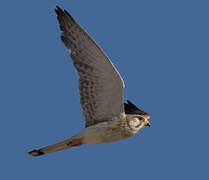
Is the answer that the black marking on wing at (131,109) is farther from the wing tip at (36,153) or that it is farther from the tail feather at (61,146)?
the wing tip at (36,153)

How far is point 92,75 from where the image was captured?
1037 cm

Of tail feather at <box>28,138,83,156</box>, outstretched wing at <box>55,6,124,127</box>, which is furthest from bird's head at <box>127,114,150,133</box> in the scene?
tail feather at <box>28,138,83,156</box>

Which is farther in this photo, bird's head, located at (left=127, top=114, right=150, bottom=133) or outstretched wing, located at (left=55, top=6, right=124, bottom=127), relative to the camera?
bird's head, located at (left=127, top=114, right=150, bottom=133)

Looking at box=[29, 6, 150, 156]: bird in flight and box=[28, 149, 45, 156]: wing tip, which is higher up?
box=[29, 6, 150, 156]: bird in flight

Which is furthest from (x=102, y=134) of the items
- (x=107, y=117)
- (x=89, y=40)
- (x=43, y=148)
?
(x=89, y=40)

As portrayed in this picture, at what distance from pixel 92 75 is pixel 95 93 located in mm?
402

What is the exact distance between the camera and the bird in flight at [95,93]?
10.1 m

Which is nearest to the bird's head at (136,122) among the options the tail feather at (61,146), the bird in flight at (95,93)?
the bird in flight at (95,93)

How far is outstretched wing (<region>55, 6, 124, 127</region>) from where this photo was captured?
33.1ft

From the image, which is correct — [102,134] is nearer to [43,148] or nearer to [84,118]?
[84,118]

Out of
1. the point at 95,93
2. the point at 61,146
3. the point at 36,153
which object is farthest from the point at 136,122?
the point at 36,153

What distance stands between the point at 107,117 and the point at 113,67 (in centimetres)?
122

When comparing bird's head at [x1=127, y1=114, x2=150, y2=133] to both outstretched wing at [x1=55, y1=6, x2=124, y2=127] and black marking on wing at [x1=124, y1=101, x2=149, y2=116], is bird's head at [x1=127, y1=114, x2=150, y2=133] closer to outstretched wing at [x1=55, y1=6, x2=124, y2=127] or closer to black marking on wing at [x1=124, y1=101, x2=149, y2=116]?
outstretched wing at [x1=55, y1=6, x2=124, y2=127]

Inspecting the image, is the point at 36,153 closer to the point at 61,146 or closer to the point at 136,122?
the point at 61,146
